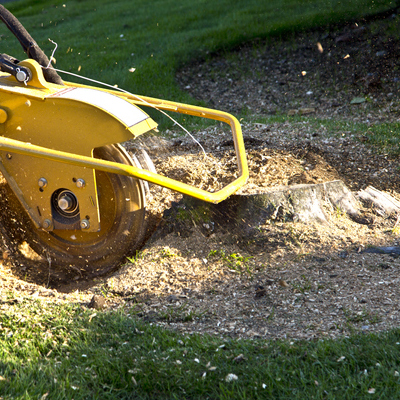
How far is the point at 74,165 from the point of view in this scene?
2.70 meters

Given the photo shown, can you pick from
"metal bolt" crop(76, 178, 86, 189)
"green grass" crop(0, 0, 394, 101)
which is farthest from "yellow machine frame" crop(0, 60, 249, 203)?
"green grass" crop(0, 0, 394, 101)

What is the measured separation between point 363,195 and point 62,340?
8.19ft

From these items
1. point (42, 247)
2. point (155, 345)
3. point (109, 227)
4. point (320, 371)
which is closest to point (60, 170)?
point (109, 227)

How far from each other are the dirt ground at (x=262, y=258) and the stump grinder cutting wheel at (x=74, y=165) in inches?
9.4

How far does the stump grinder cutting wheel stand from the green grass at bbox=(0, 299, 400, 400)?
804 mm

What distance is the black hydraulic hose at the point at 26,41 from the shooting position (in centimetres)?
292

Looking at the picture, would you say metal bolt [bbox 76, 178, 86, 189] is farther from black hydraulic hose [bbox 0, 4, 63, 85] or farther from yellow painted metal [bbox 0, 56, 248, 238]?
black hydraulic hose [bbox 0, 4, 63, 85]

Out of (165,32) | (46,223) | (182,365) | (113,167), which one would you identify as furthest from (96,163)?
(165,32)

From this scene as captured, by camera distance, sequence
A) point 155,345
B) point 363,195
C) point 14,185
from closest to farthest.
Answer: point 155,345 → point 14,185 → point 363,195

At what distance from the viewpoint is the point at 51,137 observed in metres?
2.89

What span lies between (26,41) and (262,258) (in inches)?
83.1

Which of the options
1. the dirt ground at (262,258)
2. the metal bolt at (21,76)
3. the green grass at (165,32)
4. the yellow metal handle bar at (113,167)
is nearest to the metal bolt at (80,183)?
the yellow metal handle bar at (113,167)

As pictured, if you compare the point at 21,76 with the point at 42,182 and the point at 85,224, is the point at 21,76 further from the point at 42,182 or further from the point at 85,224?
the point at 85,224

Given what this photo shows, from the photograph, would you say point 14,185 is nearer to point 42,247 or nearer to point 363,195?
point 42,247
